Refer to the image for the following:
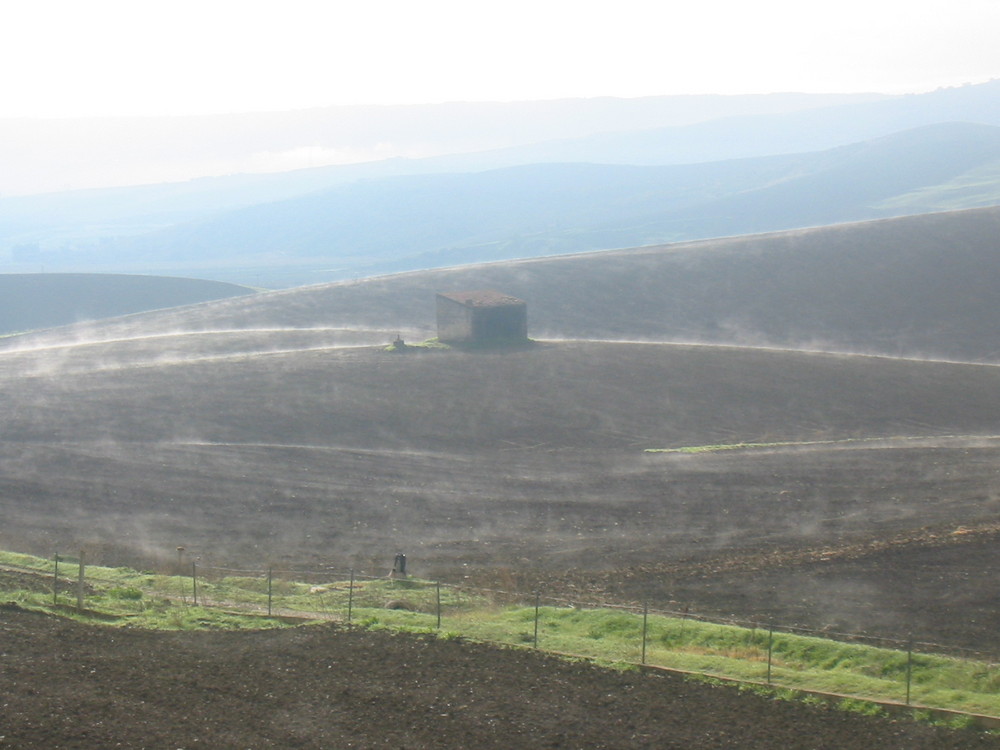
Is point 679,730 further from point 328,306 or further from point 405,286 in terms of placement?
point 405,286

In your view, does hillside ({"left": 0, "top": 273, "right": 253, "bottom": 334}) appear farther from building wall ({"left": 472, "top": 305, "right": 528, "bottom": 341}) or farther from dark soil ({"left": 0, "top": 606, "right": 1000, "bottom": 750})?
dark soil ({"left": 0, "top": 606, "right": 1000, "bottom": 750})

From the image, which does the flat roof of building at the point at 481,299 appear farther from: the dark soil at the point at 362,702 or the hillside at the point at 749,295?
the dark soil at the point at 362,702

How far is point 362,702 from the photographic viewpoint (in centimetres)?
1862

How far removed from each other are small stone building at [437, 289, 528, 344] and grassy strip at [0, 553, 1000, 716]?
1798 inches

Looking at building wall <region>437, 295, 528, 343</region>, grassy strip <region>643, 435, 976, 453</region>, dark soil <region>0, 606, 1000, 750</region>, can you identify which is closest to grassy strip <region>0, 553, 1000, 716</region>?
dark soil <region>0, 606, 1000, 750</region>

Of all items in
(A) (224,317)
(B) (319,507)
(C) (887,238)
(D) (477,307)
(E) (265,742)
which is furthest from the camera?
(C) (887,238)

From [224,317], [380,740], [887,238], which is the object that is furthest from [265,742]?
[887,238]

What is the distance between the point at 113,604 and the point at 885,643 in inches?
710

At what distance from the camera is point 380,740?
17.0 metres

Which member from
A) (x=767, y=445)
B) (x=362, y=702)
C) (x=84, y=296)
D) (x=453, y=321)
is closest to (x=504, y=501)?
(x=767, y=445)

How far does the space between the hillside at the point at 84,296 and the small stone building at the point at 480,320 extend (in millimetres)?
109134

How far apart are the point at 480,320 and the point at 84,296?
12634cm

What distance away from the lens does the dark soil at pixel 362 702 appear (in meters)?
17.0

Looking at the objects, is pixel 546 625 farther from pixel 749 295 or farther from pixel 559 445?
pixel 749 295
